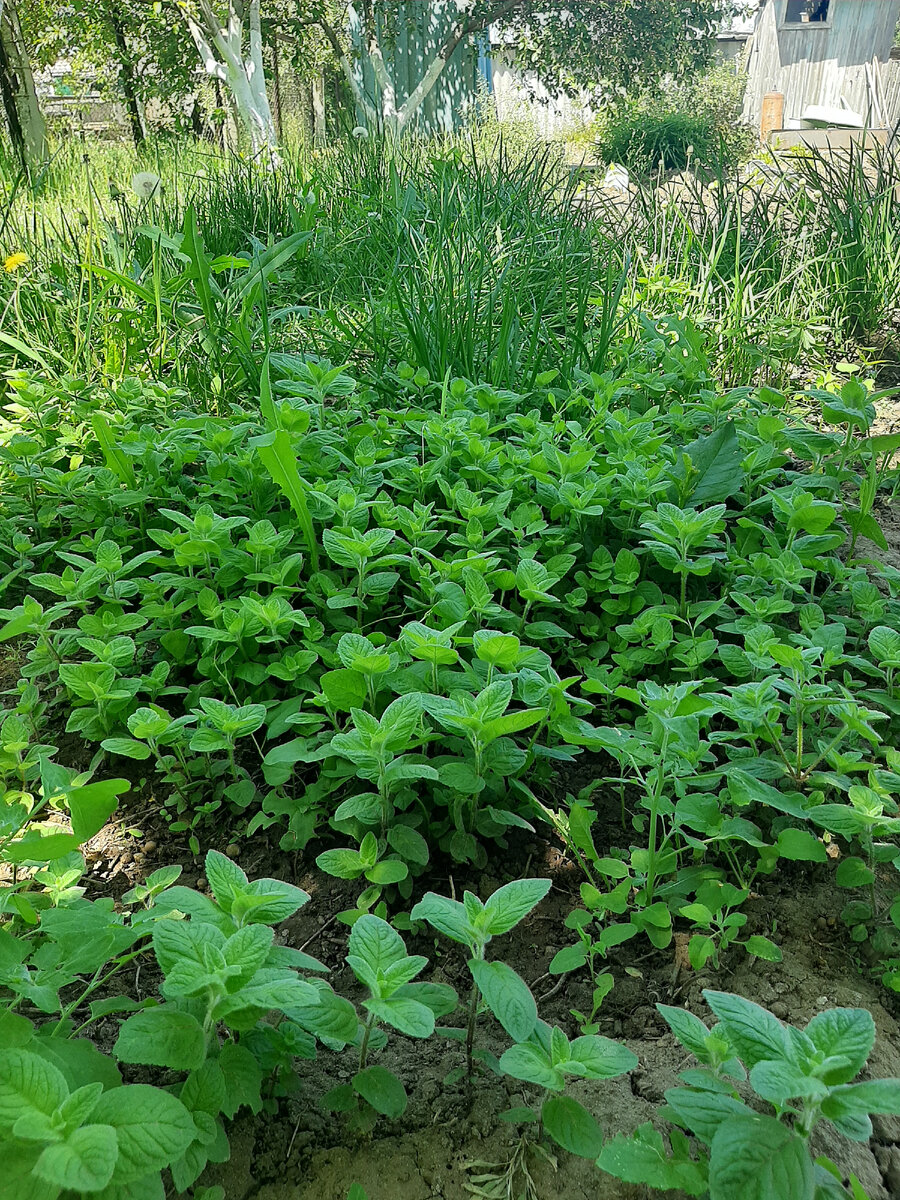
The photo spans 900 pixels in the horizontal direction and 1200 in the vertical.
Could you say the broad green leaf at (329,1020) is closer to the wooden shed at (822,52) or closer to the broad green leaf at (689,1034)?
the broad green leaf at (689,1034)

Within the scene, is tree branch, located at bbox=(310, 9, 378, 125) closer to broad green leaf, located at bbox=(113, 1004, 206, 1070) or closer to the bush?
the bush

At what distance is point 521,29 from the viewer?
15797 mm

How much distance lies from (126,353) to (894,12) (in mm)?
15383

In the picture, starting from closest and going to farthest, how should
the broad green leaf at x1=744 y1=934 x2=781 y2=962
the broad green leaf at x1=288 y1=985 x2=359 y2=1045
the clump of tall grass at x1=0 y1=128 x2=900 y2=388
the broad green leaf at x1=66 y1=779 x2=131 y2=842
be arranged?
1. the broad green leaf at x1=288 y1=985 x2=359 y2=1045
2. the broad green leaf at x1=66 y1=779 x2=131 y2=842
3. the broad green leaf at x1=744 y1=934 x2=781 y2=962
4. the clump of tall grass at x1=0 y1=128 x2=900 y2=388

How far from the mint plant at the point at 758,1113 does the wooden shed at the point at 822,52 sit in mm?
13360

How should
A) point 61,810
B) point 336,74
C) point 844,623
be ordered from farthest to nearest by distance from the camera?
point 336,74, point 844,623, point 61,810

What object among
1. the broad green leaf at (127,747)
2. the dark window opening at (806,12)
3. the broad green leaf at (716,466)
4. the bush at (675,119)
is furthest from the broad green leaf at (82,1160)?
the dark window opening at (806,12)

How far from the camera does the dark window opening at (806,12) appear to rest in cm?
1440

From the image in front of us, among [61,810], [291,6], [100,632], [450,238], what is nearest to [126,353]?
[450,238]

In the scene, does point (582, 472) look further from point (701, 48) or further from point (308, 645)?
point (701, 48)

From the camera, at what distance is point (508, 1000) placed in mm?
842

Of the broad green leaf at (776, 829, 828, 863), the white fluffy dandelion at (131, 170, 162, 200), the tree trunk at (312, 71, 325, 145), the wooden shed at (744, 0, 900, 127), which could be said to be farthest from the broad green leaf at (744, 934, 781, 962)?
the tree trunk at (312, 71, 325, 145)

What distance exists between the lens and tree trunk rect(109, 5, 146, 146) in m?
12.6

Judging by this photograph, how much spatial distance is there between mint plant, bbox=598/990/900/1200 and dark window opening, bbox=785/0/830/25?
58.3 feet
